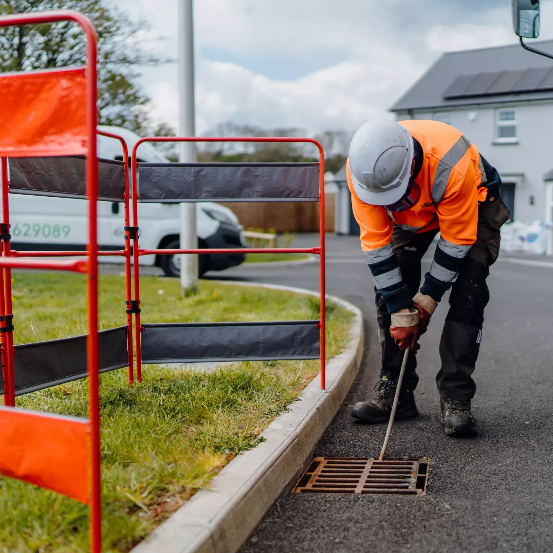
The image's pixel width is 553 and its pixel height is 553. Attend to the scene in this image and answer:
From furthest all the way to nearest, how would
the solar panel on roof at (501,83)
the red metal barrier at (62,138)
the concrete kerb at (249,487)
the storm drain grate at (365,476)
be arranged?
1. the solar panel on roof at (501,83)
2. the storm drain grate at (365,476)
3. the concrete kerb at (249,487)
4. the red metal barrier at (62,138)

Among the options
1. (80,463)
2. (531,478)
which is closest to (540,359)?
(531,478)

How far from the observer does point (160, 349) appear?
15.0 ft

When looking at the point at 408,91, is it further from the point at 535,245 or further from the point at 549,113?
the point at 535,245

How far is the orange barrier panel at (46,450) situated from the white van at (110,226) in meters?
10.3

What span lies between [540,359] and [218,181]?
10.9 ft

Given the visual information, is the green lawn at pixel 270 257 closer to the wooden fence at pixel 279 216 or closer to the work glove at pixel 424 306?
the work glove at pixel 424 306

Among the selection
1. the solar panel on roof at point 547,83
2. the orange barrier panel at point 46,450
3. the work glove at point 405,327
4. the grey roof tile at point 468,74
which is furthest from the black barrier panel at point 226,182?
the grey roof tile at point 468,74

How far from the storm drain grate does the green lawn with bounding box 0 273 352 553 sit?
1.15ft

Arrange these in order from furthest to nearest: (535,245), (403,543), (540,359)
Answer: (535,245), (540,359), (403,543)

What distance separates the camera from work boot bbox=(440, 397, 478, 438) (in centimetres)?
387

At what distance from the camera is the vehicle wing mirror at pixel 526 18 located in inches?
223

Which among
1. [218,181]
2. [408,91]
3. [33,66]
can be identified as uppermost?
[408,91]

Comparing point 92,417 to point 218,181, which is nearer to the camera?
point 92,417

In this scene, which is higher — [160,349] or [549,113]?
[549,113]
